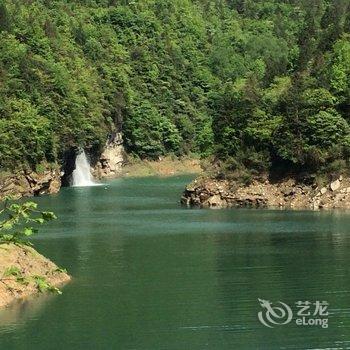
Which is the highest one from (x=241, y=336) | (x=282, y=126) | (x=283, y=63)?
(x=283, y=63)

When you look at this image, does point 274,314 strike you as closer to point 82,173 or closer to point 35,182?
point 35,182

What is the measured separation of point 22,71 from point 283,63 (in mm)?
51795

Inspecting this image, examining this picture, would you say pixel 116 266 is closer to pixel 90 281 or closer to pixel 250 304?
pixel 90 281

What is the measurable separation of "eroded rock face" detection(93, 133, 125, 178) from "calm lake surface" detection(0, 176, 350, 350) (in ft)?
277

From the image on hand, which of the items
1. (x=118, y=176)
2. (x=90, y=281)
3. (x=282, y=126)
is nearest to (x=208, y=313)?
(x=90, y=281)

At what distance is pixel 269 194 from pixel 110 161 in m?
88.7

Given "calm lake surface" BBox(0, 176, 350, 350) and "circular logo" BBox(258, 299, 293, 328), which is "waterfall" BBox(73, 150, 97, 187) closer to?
"calm lake surface" BBox(0, 176, 350, 350)

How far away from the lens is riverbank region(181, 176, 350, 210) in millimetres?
103500

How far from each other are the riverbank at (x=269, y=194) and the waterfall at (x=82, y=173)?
55592 millimetres

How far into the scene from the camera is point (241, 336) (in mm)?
42188

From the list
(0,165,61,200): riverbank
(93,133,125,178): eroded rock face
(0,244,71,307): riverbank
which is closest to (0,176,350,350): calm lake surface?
(0,244,71,307): riverbank

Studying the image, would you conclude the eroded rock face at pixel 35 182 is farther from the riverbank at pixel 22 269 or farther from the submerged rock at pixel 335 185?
the riverbank at pixel 22 269

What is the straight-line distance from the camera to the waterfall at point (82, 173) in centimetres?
16988

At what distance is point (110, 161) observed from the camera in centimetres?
19375
